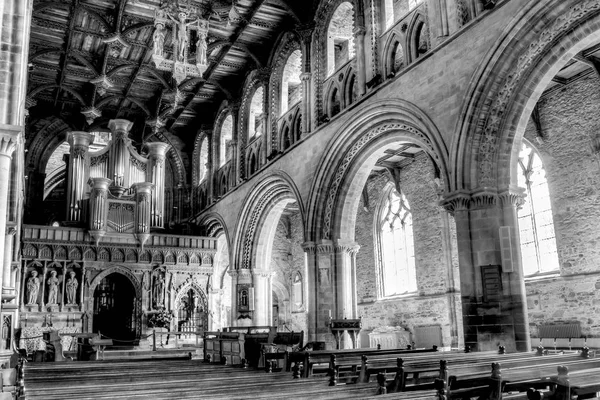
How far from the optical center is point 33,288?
19.6 meters

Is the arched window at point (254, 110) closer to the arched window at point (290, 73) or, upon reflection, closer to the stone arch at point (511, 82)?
the arched window at point (290, 73)

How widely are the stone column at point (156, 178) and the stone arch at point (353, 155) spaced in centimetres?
914

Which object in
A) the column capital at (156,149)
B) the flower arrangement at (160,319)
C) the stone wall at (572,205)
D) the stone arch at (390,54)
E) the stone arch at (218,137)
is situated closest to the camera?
the stone arch at (390,54)

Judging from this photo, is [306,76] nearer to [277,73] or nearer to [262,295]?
[277,73]

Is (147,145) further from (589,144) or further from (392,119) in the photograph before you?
(589,144)

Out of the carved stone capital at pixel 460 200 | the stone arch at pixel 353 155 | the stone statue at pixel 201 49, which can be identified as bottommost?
the carved stone capital at pixel 460 200

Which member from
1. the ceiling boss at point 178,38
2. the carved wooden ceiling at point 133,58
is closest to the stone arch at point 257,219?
the carved wooden ceiling at point 133,58

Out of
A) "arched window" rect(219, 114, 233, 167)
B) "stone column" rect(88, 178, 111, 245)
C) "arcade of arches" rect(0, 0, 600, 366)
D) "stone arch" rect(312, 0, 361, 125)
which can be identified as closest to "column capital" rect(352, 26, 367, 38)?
"arcade of arches" rect(0, 0, 600, 366)

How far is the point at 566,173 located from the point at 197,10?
10753 millimetres

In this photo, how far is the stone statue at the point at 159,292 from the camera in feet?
71.3

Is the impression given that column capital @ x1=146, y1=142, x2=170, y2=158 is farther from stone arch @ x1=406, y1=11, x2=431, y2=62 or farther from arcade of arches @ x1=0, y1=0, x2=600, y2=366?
stone arch @ x1=406, y1=11, x2=431, y2=62

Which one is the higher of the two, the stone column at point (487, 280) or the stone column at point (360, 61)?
the stone column at point (360, 61)

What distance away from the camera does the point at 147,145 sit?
24062 millimetres

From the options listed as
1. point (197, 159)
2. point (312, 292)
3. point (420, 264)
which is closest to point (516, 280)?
point (312, 292)
